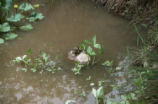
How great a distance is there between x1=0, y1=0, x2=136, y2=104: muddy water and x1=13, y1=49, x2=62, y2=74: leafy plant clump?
82 mm

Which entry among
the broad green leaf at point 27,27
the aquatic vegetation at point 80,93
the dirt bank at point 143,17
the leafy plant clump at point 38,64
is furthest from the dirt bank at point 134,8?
the aquatic vegetation at point 80,93

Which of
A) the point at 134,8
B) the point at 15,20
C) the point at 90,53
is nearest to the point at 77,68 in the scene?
the point at 90,53

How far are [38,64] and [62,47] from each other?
51 centimetres

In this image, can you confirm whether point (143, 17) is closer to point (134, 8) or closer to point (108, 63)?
point (134, 8)

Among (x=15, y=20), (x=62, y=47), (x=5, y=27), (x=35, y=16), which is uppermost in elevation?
(x=35, y=16)

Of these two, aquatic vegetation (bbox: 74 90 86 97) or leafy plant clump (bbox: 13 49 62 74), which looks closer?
aquatic vegetation (bbox: 74 90 86 97)

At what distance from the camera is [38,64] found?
300 centimetres

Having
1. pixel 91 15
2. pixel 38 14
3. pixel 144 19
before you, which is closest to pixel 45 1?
pixel 38 14

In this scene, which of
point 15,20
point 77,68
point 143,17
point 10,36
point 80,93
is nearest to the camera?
point 80,93

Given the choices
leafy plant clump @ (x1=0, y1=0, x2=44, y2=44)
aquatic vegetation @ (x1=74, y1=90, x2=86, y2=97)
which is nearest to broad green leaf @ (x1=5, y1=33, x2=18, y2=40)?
leafy plant clump @ (x1=0, y1=0, x2=44, y2=44)

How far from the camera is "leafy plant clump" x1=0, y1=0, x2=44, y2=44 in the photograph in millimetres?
3494

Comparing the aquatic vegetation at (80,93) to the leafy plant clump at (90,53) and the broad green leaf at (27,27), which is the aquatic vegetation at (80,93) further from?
the broad green leaf at (27,27)

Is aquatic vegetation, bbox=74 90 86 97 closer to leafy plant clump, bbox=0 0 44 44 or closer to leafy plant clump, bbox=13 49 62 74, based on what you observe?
leafy plant clump, bbox=13 49 62 74

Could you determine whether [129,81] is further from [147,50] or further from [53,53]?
[53,53]
